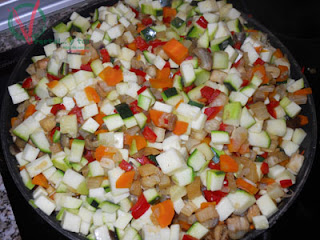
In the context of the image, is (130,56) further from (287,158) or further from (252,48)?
(287,158)

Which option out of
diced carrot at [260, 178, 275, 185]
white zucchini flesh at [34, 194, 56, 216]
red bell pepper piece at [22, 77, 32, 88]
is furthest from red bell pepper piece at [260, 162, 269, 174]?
red bell pepper piece at [22, 77, 32, 88]

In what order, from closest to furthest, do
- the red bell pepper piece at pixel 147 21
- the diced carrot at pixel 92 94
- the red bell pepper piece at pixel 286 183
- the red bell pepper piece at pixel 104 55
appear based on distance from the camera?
1. the red bell pepper piece at pixel 286 183
2. the diced carrot at pixel 92 94
3. the red bell pepper piece at pixel 104 55
4. the red bell pepper piece at pixel 147 21

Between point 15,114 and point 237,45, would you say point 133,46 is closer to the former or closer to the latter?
point 237,45

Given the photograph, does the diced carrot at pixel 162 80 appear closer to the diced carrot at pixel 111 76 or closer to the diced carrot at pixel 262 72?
the diced carrot at pixel 111 76

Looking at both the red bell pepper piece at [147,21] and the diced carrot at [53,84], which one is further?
the red bell pepper piece at [147,21]

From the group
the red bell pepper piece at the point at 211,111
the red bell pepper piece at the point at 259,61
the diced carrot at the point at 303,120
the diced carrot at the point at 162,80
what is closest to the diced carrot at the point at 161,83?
the diced carrot at the point at 162,80

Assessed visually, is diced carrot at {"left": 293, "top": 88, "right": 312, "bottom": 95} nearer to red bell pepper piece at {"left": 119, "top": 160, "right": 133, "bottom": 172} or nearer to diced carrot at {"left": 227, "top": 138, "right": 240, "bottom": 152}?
diced carrot at {"left": 227, "top": 138, "right": 240, "bottom": 152}

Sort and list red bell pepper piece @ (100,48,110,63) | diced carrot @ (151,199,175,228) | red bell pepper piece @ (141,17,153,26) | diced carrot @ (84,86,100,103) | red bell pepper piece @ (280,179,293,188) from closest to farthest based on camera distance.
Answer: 1. diced carrot @ (151,199,175,228)
2. red bell pepper piece @ (280,179,293,188)
3. diced carrot @ (84,86,100,103)
4. red bell pepper piece @ (100,48,110,63)
5. red bell pepper piece @ (141,17,153,26)
